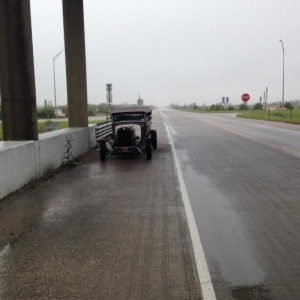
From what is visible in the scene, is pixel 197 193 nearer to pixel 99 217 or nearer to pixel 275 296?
pixel 99 217

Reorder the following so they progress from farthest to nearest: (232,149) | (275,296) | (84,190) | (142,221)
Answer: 1. (232,149)
2. (84,190)
3. (142,221)
4. (275,296)

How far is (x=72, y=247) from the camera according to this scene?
5211mm

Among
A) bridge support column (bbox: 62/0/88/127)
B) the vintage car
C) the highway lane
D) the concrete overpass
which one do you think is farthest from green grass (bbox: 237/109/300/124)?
the concrete overpass

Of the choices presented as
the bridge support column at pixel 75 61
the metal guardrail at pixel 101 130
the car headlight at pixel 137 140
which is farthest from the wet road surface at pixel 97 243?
the metal guardrail at pixel 101 130

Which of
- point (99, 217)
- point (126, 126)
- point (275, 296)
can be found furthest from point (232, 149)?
point (275, 296)

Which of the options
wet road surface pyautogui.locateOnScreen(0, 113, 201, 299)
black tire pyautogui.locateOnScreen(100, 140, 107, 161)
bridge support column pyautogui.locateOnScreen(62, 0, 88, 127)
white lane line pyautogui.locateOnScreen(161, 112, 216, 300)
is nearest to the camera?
white lane line pyautogui.locateOnScreen(161, 112, 216, 300)

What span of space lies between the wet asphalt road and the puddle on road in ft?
0.04

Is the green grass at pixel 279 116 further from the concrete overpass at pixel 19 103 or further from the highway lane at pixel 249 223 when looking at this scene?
the concrete overpass at pixel 19 103

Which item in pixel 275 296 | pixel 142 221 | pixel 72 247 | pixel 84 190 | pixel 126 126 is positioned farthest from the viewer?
pixel 126 126

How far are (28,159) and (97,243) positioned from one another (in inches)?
191

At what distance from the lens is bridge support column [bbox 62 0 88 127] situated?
16.2m

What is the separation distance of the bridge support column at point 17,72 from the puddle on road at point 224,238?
4.79 metres

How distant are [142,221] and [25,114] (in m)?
5.39

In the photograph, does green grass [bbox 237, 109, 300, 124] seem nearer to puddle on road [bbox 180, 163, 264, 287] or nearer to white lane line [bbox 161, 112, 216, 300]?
puddle on road [bbox 180, 163, 264, 287]
